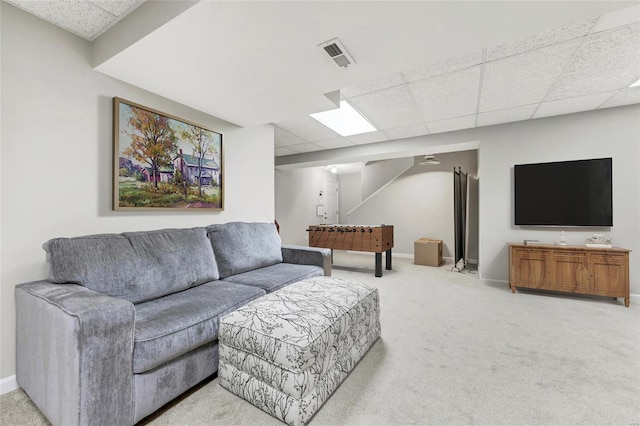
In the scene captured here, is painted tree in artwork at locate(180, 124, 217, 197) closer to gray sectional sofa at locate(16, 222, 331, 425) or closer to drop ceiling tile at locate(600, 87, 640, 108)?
gray sectional sofa at locate(16, 222, 331, 425)

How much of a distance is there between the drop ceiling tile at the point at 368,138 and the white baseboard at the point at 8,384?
4.40m

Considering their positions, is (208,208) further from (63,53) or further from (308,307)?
(308,307)

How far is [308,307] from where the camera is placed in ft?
5.42

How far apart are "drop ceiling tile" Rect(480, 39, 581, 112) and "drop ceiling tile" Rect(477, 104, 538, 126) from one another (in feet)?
0.55

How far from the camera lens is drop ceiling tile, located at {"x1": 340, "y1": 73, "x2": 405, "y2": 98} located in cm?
264

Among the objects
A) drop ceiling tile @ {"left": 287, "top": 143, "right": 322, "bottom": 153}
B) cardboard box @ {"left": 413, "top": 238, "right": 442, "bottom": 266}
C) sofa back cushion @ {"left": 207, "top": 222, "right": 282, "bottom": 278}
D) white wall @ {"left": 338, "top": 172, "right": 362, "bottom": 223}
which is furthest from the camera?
white wall @ {"left": 338, "top": 172, "right": 362, "bottom": 223}

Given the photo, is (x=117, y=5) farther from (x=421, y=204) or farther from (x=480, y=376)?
(x=421, y=204)

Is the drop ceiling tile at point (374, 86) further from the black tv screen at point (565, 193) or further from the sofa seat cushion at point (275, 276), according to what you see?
the black tv screen at point (565, 193)

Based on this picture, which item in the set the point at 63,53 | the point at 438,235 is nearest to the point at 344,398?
the point at 63,53

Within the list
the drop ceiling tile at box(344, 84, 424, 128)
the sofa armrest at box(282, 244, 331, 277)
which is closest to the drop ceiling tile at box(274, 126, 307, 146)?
the drop ceiling tile at box(344, 84, 424, 128)

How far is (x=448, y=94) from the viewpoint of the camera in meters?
2.95

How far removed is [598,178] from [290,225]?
544 centimetres

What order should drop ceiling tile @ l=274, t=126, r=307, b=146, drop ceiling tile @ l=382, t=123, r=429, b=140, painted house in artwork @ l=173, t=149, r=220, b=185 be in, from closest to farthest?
painted house in artwork @ l=173, t=149, r=220, b=185
drop ceiling tile @ l=382, t=123, r=429, b=140
drop ceiling tile @ l=274, t=126, r=307, b=146

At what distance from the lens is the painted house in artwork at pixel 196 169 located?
258cm
